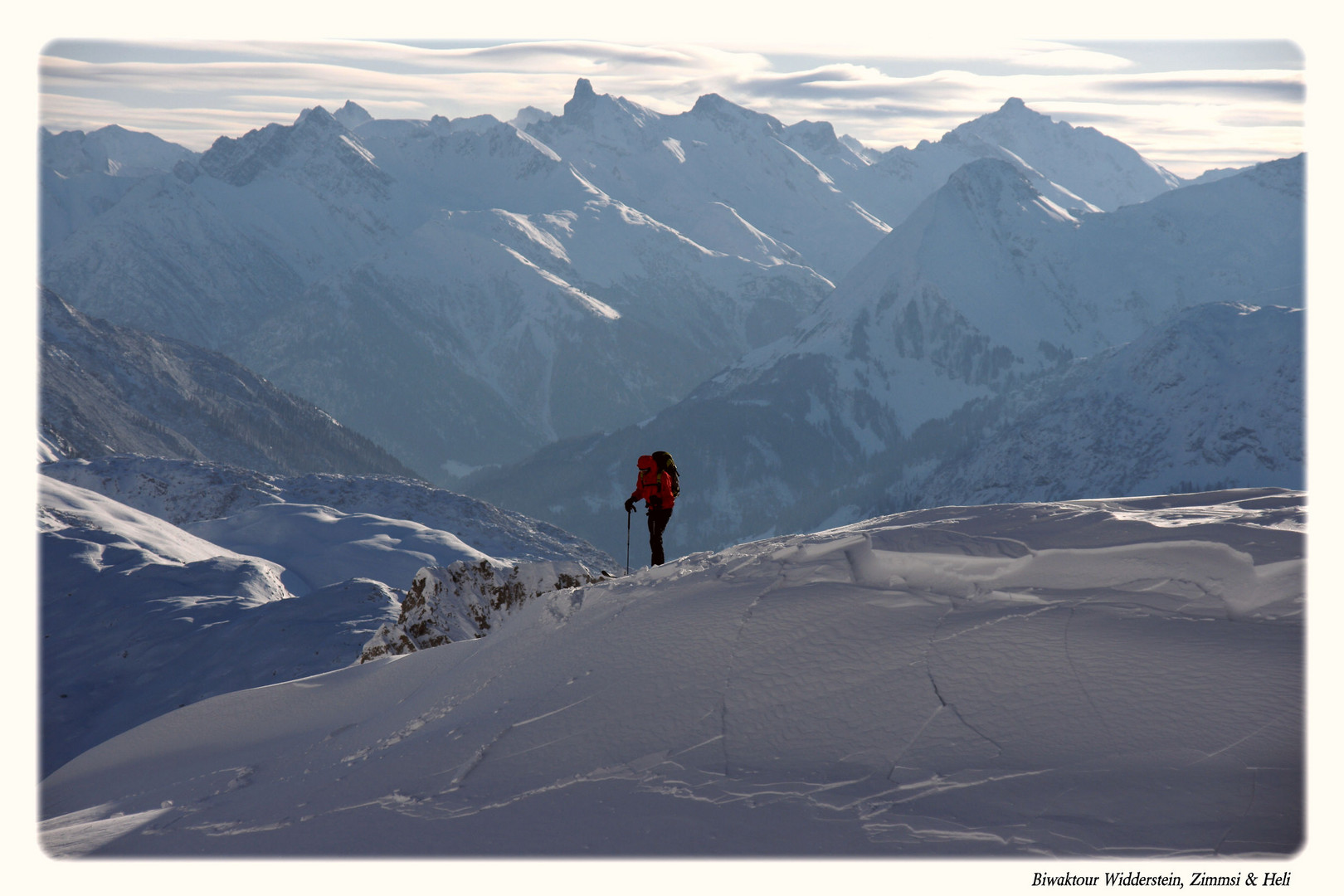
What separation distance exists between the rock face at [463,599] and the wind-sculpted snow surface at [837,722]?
3.91m

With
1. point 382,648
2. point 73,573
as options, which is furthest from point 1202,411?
point 382,648

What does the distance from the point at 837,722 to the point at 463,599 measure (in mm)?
12034

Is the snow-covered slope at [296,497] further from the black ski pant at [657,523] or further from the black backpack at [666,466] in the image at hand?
the black backpack at [666,466]

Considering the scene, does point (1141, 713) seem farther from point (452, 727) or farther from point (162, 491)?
point (162, 491)

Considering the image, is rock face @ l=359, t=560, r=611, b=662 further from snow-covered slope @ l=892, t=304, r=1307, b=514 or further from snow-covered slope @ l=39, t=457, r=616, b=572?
snow-covered slope @ l=892, t=304, r=1307, b=514

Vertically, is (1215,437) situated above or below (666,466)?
above

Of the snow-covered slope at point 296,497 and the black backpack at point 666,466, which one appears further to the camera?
the snow-covered slope at point 296,497

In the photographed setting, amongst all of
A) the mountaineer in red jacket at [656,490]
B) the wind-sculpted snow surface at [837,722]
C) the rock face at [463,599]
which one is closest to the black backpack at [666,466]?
the mountaineer in red jacket at [656,490]

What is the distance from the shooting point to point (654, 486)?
1944cm

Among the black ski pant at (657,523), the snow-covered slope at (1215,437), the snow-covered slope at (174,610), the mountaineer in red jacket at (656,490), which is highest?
the snow-covered slope at (1215,437)

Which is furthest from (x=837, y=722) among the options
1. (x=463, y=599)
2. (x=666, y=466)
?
(x=463, y=599)

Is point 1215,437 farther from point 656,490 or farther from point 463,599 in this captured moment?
point 656,490

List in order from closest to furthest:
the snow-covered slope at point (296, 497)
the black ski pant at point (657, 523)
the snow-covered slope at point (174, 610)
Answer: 1. the black ski pant at point (657, 523)
2. the snow-covered slope at point (174, 610)
3. the snow-covered slope at point (296, 497)

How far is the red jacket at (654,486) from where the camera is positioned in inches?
765
